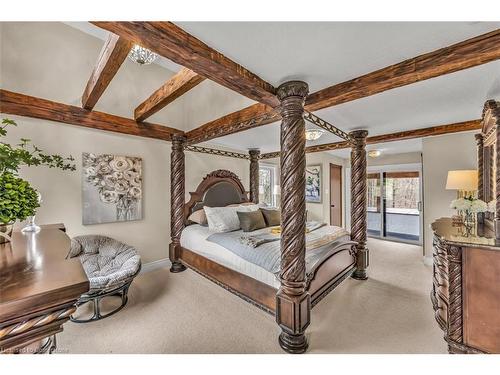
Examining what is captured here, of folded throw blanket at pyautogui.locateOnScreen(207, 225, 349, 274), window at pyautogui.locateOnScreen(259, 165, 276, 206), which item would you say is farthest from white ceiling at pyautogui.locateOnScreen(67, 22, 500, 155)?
window at pyautogui.locateOnScreen(259, 165, 276, 206)

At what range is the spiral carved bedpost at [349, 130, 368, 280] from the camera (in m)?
3.21

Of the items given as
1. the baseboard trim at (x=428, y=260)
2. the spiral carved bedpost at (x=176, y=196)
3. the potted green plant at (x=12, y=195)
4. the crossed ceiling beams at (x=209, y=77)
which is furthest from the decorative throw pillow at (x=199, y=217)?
the baseboard trim at (x=428, y=260)

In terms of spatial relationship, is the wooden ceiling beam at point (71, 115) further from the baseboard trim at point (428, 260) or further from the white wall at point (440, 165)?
the baseboard trim at point (428, 260)

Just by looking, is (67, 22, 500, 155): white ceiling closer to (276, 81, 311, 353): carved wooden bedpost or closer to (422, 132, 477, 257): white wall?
(276, 81, 311, 353): carved wooden bedpost

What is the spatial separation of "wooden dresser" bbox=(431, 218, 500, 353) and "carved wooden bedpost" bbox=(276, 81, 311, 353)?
1.17m

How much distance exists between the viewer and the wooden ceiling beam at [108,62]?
1672mm

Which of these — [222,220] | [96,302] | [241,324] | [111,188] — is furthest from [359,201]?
[111,188]

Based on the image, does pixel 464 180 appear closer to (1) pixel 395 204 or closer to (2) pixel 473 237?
(2) pixel 473 237

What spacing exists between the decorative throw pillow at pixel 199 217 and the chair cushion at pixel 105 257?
1143 mm

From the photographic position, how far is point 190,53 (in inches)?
52.6

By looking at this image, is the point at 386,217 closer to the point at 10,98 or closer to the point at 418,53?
the point at 418,53

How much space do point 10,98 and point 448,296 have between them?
15.7ft

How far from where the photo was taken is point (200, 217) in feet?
12.3
